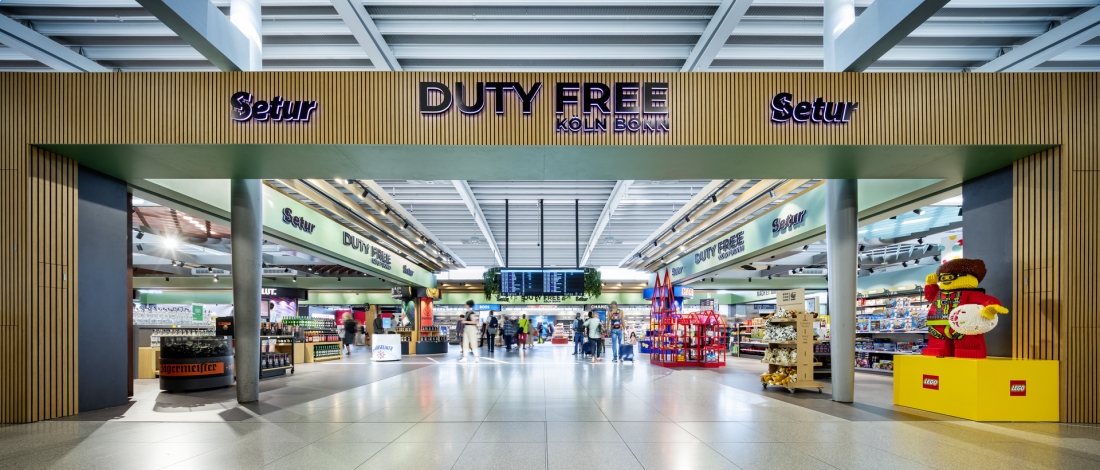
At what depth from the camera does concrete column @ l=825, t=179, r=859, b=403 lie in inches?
306

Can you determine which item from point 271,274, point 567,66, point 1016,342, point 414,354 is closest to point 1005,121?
point 1016,342

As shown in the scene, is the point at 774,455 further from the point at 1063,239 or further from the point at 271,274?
the point at 271,274

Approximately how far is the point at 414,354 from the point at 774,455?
1765cm

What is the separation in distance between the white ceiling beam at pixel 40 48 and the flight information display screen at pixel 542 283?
442 inches

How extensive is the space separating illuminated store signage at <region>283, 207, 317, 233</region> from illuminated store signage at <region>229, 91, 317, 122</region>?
218 inches

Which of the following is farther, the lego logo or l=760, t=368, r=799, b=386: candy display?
l=760, t=368, r=799, b=386: candy display

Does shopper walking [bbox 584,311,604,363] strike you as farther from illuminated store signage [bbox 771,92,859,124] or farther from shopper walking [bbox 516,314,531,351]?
illuminated store signage [bbox 771,92,859,124]

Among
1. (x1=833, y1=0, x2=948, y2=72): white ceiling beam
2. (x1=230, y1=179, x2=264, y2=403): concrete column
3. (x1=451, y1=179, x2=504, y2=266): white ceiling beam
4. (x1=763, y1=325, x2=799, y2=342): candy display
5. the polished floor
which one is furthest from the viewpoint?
(x1=451, y1=179, x2=504, y2=266): white ceiling beam

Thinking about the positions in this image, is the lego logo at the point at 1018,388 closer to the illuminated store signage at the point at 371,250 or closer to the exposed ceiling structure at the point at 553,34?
the exposed ceiling structure at the point at 553,34

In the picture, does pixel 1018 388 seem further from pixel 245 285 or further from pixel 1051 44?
pixel 245 285

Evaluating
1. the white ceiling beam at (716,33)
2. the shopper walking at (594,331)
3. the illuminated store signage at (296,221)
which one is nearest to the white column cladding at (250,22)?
the illuminated store signage at (296,221)

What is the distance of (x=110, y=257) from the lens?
24.2 feet

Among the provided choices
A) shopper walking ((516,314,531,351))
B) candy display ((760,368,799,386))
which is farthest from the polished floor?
shopper walking ((516,314,531,351))

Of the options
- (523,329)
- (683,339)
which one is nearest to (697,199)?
(683,339)
